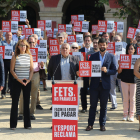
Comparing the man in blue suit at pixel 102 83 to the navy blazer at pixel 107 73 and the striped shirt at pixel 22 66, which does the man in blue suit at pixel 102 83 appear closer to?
the navy blazer at pixel 107 73

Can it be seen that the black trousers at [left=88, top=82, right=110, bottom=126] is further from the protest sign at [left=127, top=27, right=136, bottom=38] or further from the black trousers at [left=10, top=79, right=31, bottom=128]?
the protest sign at [left=127, top=27, right=136, bottom=38]

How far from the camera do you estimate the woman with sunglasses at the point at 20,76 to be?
614 centimetres

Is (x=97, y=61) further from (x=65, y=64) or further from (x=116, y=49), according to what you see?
(x=116, y=49)

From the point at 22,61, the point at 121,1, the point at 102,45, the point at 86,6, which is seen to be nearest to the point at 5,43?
the point at 22,61

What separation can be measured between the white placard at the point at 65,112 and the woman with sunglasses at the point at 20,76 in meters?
1.91

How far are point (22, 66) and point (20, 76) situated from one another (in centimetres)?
21

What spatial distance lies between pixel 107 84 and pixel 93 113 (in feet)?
2.26

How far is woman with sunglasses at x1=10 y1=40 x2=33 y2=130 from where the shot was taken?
614cm

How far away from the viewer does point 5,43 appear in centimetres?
931

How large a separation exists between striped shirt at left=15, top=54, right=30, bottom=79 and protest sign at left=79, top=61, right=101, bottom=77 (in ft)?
4.00

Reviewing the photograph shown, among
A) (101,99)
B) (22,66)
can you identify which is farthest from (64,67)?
(101,99)

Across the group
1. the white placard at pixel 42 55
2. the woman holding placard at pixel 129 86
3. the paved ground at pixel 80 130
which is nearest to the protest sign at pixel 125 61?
the woman holding placard at pixel 129 86

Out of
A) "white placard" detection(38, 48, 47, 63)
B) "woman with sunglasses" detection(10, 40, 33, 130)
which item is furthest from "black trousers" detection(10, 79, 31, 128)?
"white placard" detection(38, 48, 47, 63)

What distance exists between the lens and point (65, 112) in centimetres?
437
